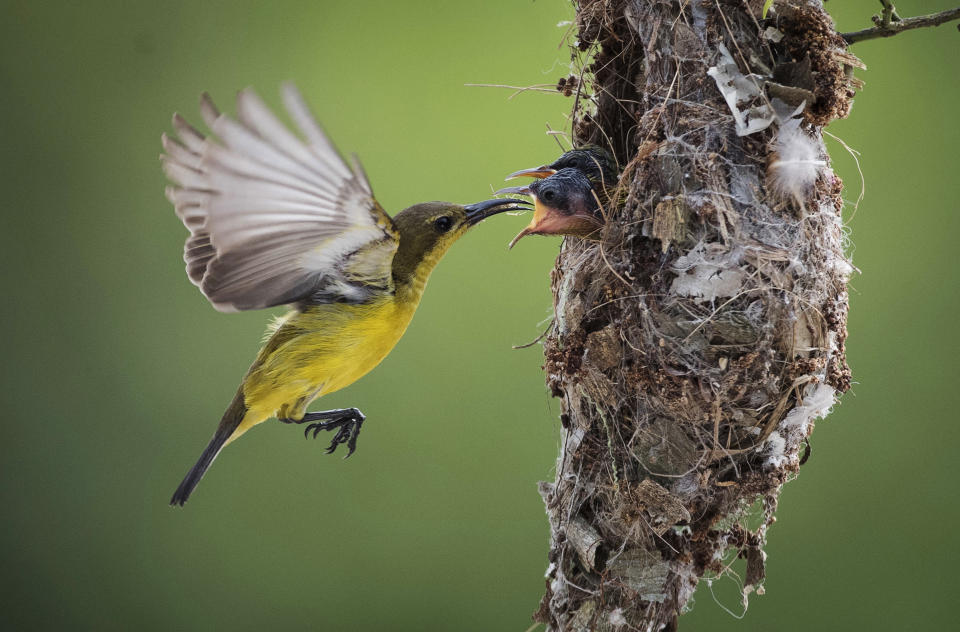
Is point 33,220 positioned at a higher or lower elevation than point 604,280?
higher

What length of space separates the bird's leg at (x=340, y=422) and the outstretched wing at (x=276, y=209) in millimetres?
370

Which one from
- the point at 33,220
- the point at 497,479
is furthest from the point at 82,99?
the point at 497,479

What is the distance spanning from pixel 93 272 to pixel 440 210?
1.63 m

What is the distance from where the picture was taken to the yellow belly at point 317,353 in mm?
1370

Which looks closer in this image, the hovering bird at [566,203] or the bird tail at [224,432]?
the hovering bird at [566,203]

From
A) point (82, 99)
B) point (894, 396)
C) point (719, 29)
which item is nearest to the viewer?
point (719, 29)

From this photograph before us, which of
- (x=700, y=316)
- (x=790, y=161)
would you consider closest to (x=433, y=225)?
(x=700, y=316)

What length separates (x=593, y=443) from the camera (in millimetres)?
1319

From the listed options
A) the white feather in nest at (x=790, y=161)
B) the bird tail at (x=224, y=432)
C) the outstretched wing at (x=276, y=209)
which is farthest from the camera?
the bird tail at (x=224, y=432)

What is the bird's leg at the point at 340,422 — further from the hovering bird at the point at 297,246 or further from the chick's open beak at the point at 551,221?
the chick's open beak at the point at 551,221

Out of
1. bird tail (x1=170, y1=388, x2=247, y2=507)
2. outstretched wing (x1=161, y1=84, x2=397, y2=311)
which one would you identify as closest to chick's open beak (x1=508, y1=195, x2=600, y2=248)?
outstretched wing (x1=161, y1=84, x2=397, y2=311)

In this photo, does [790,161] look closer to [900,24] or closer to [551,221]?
[900,24]

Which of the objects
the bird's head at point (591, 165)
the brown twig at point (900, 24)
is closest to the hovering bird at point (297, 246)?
the bird's head at point (591, 165)

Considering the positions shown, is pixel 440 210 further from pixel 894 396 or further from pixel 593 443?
pixel 894 396
